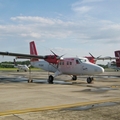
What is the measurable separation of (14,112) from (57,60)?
18.3 m

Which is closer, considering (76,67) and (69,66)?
(76,67)

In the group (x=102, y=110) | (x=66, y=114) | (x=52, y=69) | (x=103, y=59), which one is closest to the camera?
(x=66, y=114)

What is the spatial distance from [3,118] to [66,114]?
2188mm

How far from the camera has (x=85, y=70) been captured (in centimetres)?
2258

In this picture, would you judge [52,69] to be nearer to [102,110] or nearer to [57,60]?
[57,60]

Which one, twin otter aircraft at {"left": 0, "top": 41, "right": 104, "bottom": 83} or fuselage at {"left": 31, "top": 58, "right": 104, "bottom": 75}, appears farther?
twin otter aircraft at {"left": 0, "top": 41, "right": 104, "bottom": 83}

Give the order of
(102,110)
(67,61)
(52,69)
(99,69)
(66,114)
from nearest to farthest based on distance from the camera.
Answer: (66,114), (102,110), (99,69), (67,61), (52,69)

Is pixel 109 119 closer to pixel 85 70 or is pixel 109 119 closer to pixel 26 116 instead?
pixel 26 116

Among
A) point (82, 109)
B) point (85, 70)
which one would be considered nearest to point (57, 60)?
point (85, 70)

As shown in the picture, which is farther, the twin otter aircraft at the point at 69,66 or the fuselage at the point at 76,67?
the twin otter aircraft at the point at 69,66

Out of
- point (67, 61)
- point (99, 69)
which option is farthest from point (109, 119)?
point (67, 61)

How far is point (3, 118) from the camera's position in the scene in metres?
6.57

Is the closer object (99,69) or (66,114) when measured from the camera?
(66,114)

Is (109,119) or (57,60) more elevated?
(57,60)
